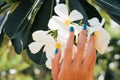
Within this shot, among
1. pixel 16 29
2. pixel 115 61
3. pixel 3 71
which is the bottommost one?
pixel 115 61

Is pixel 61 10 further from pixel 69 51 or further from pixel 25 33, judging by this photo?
pixel 25 33

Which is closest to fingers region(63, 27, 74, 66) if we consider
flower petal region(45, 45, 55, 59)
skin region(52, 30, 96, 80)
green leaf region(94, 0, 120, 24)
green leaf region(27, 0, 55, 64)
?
skin region(52, 30, 96, 80)

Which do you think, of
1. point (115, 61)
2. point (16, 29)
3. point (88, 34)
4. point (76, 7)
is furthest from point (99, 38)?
point (115, 61)

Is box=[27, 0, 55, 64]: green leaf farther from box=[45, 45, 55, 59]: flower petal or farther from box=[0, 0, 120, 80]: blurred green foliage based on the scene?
box=[45, 45, 55, 59]: flower petal

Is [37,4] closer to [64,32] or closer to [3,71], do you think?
[64,32]

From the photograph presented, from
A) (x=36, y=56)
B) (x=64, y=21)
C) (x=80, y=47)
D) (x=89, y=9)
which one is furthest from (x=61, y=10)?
(x=36, y=56)
